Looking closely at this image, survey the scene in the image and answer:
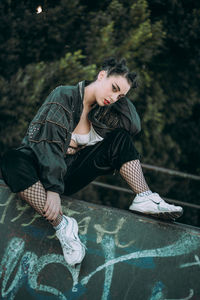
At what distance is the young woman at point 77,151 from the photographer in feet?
6.49

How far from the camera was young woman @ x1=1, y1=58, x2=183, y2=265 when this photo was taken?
77.9 inches

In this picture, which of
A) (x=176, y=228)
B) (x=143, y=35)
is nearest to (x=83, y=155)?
(x=176, y=228)

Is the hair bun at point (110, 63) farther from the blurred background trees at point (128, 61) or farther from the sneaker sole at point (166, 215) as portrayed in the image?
the blurred background trees at point (128, 61)

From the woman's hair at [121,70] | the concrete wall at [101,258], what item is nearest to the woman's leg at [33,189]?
the concrete wall at [101,258]

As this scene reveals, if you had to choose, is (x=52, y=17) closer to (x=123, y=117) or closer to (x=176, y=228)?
(x=123, y=117)

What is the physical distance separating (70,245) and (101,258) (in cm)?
25

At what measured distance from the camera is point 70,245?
1982mm

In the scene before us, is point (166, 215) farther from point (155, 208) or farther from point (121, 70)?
point (121, 70)

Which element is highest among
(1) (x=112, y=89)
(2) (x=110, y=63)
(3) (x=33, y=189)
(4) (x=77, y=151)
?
(2) (x=110, y=63)

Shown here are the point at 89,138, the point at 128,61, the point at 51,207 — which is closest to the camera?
the point at 51,207

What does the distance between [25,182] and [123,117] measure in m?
0.88

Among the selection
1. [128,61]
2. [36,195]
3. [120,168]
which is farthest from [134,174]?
[128,61]

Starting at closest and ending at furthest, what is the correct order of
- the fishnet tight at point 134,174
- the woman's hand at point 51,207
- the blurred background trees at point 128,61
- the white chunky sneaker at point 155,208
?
the woman's hand at point 51,207 < the white chunky sneaker at point 155,208 < the fishnet tight at point 134,174 < the blurred background trees at point 128,61

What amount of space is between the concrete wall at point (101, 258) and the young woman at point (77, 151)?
0.13 m
